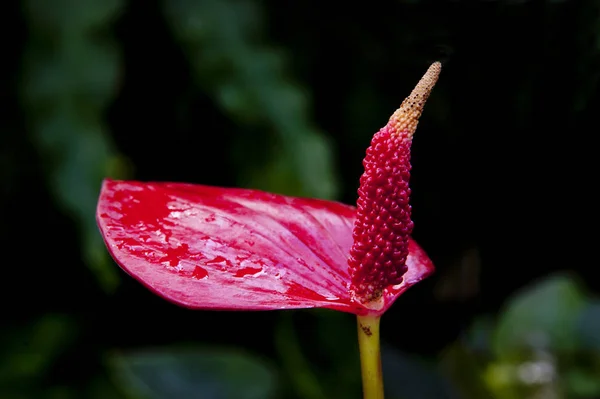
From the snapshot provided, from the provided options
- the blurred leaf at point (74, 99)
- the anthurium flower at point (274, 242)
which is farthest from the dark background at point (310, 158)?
the anthurium flower at point (274, 242)

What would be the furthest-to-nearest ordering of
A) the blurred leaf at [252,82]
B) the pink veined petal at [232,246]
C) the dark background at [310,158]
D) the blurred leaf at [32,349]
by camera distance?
the blurred leaf at [32,349]
the blurred leaf at [252,82]
the dark background at [310,158]
the pink veined petal at [232,246]

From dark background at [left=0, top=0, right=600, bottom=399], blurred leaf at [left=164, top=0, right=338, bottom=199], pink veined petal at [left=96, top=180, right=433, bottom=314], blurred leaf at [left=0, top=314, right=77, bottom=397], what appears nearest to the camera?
pink veined petal at [left=96, top=180, right=433, bottom=314]

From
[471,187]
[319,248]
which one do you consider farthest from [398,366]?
[319,248]

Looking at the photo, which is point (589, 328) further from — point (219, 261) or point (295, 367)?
point (219, 261)

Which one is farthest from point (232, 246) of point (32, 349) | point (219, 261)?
point (32, 349)

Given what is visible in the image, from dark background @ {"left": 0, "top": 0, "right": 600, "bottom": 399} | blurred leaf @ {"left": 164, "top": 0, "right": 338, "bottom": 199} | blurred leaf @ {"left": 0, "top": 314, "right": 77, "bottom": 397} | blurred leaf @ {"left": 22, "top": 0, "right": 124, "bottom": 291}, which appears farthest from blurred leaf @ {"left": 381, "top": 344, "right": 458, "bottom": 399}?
blurred leaf @ {"left": 0, "top": 314, "right": 77, "bottom": 397}

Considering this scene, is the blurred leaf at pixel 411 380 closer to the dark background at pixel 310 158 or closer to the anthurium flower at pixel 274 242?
the dark background at pixel 310 158

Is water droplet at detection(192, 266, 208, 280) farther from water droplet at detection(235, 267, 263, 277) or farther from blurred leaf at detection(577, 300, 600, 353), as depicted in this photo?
blurred leaf at detection(577, 300, 600, 353)
